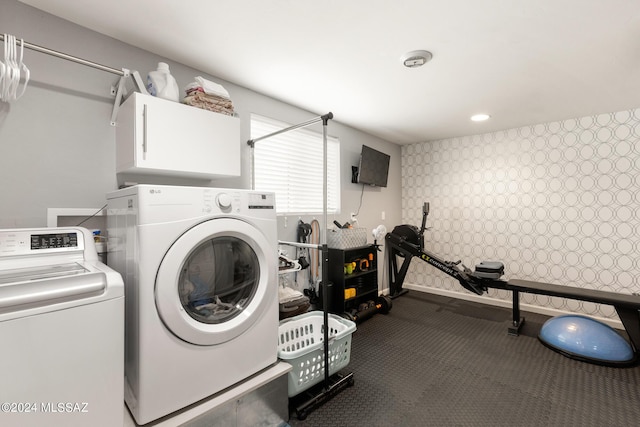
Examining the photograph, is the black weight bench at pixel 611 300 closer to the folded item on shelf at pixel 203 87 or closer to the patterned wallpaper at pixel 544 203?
the patterned wallpaper at pixel 544 203

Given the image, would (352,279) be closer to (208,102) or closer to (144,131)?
(208,102)

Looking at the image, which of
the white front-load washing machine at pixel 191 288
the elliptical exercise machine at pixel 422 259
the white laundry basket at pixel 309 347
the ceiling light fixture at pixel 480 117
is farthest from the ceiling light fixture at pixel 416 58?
the white laundry basket at pixel 309 347

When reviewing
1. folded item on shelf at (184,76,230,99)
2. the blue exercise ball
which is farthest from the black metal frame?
folded item on shelf at (184,76,230,99)

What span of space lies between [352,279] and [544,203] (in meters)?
2.49

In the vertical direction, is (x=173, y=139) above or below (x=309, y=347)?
above

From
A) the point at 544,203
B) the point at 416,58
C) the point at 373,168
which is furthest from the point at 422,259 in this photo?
the point at 416,58

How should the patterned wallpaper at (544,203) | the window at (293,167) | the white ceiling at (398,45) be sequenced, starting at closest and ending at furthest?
1. the white ceiling at (398,45)
2. the window at (293,167)
3. the patterned wallpaper at (544,203)

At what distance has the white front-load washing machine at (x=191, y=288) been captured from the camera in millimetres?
1134

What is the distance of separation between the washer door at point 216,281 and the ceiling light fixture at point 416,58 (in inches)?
61.7

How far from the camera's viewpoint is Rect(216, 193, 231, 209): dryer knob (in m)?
1.33

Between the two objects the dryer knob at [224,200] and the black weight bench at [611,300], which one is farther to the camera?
the black weight bench at [611,300]

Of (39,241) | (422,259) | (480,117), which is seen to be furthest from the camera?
(422,259)

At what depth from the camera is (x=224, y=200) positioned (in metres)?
1.34

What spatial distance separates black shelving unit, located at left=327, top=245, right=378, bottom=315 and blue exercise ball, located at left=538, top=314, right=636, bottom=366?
1.73 meters
